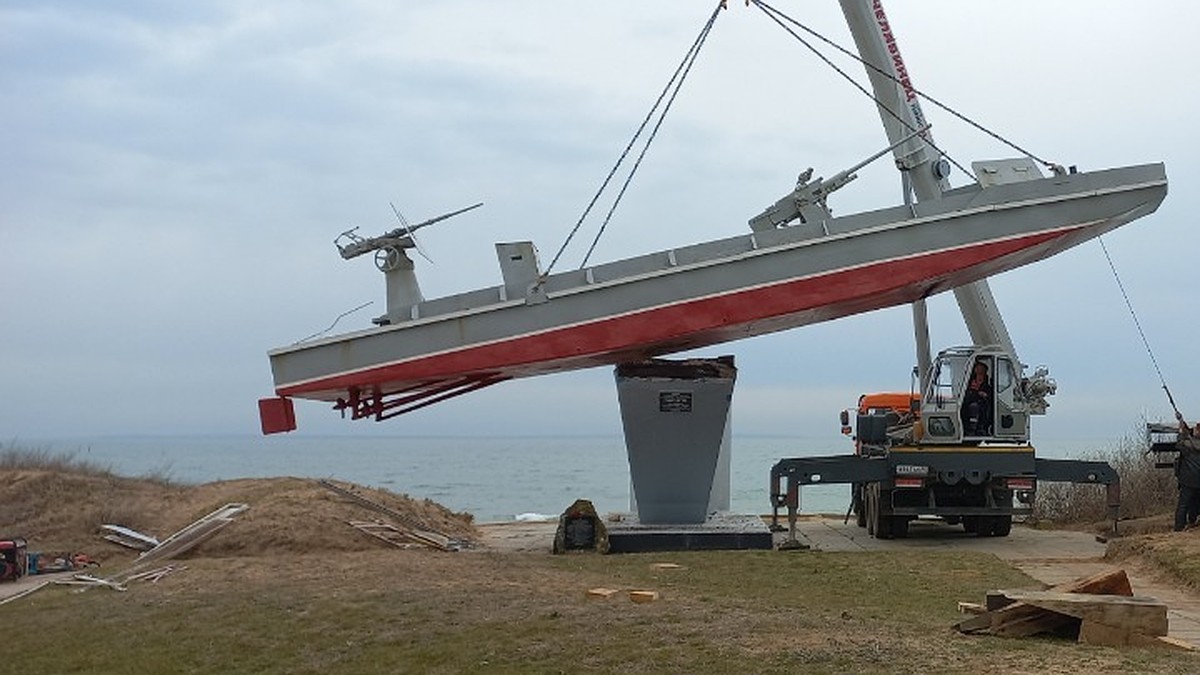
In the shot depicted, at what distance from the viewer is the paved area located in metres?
12.2

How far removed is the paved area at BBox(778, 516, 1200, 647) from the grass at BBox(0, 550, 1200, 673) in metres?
1.10

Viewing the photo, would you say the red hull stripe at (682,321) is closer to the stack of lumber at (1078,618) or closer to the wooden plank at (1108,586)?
the wooden plank at (1108,586)

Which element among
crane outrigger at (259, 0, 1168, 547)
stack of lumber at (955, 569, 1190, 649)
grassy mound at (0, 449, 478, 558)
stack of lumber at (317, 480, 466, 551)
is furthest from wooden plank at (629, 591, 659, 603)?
stack of lumber at (317, 480, 466, 551)

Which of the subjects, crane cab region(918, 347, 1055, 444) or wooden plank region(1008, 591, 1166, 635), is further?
crane cab region(918, 347, 1055, 444)

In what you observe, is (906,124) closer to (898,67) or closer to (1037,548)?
(898,67)

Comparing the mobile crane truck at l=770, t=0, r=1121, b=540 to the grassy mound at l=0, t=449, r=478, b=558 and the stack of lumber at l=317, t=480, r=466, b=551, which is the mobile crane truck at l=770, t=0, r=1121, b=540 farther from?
the grassy mound at l=0, t=449, r=478, b=558

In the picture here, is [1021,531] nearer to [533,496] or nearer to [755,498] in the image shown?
[755,498]

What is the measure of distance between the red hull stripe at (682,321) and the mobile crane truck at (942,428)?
0.94 meters

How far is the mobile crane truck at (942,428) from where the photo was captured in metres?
17.6

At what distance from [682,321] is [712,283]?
24.6 inches

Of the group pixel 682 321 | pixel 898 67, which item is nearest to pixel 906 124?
pixel 898 67

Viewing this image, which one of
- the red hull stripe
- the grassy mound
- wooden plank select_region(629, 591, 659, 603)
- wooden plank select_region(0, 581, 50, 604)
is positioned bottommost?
wooden plank select_region(629, 591, 659, 603)

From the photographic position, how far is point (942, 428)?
1883cm

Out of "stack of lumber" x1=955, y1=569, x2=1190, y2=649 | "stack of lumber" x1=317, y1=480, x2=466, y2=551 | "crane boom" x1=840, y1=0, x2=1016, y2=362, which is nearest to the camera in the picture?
"stack of lumber" x1=955, y1=569, x2=1190, y2=649
